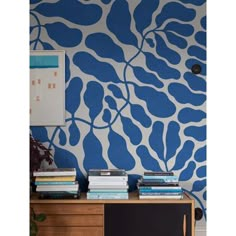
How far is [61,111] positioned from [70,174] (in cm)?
58

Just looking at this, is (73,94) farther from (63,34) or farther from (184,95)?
(184,95)

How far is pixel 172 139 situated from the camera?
3336mm

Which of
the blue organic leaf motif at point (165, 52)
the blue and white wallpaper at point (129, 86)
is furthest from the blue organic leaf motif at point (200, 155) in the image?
the blue organic leaf motif at point (165, 52)

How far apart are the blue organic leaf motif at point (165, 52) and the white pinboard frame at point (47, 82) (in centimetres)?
77

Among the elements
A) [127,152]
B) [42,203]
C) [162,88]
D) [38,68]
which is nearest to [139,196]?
[127,152]

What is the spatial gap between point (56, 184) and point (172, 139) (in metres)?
1.00

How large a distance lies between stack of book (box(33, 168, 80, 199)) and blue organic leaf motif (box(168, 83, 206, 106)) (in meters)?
1.03

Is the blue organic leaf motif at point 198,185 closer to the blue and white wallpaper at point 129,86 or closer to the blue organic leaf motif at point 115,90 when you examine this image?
the blue and white wallpaper at point 129,86

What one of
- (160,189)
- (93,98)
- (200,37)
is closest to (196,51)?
(200,37)

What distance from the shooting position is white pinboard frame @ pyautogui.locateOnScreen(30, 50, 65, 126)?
131 inches

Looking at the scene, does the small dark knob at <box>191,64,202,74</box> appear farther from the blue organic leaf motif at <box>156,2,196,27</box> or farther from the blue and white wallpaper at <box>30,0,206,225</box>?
the blue organic leaf motif at <box>156,2,196,27</box>

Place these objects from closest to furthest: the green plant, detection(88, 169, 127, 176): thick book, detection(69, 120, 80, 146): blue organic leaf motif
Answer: the green plant → detection(88, 169, 127, 176): thick book → detection(69, 120, 80, 146): blue organic leaf motif

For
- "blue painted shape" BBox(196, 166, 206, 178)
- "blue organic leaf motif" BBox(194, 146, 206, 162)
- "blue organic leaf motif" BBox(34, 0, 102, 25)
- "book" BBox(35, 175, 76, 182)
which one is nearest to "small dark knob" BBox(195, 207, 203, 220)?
"blue painted shape" BBox(196, 166, 206, 178)
